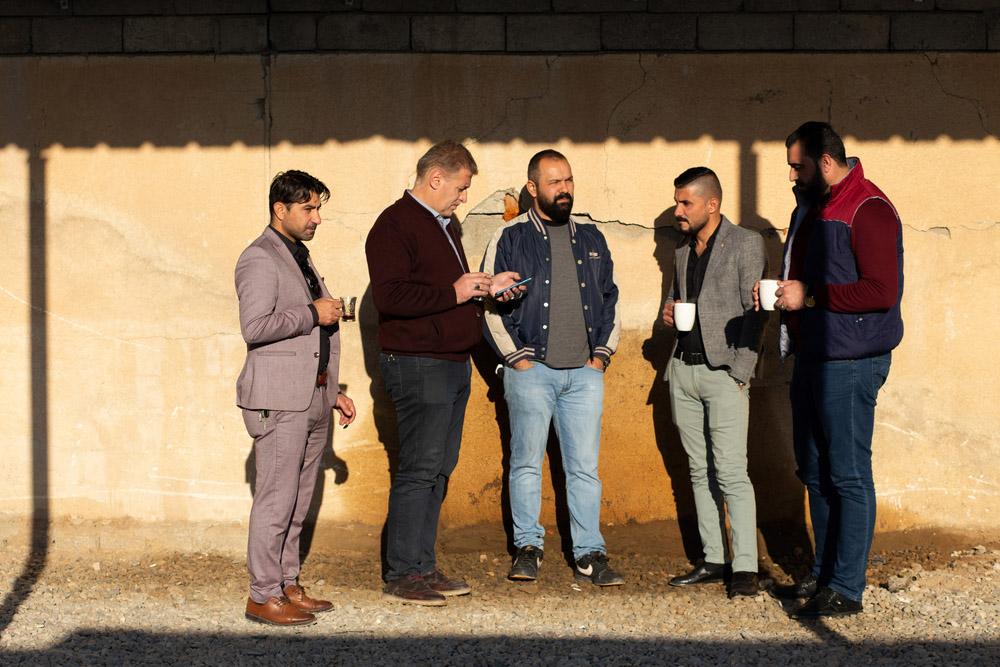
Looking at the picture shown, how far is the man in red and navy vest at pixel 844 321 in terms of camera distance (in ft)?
16.0

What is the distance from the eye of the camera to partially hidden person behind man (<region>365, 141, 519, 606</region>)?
17.2 feet

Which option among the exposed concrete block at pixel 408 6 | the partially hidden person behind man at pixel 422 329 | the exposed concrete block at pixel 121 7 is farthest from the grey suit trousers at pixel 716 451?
the exposed concrete block at pixel 121 7

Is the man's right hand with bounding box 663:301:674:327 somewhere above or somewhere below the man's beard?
below

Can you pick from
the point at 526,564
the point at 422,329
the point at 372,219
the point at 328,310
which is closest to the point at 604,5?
the point at 372,219

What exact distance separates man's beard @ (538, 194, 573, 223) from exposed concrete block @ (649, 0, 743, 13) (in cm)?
118

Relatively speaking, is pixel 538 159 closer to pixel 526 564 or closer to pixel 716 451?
pixel 716 451

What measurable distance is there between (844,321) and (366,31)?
2764 millimetres

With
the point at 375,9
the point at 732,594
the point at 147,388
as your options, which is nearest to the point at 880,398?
the point at 732,594

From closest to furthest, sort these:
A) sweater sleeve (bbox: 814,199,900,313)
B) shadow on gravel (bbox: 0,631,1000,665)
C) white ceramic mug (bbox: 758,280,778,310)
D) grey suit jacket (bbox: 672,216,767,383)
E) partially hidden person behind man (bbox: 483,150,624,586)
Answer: shadow on gravel (bbox: 0,631,1000,665), sweater sleeve (bbox: 814,199,900,313), white ceramic mug (bbox: 758,280,778,310), grey suit jacket (bbox: 672,216,767,383), partially hidden person behind man (bbox: 483,150,624,586)

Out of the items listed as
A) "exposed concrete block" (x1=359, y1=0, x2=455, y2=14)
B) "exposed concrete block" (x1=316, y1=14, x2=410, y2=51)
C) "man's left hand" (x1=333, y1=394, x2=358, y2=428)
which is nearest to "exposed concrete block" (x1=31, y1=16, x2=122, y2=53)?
"exposed concrete block" (x1=316, y1=14, x2=410, y2=51)

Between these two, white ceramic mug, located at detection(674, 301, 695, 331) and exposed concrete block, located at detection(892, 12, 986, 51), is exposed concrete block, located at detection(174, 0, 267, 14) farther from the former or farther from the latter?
exposed concrete block, located at detection(892, 12, 986, 51)

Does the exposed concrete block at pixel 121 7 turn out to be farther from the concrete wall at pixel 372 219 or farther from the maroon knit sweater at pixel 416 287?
the maroon knit sweater at pixel 416 287

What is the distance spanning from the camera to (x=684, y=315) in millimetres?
5266

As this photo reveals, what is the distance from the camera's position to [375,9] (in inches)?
236
